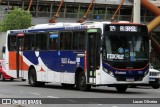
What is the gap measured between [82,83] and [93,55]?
162 cm

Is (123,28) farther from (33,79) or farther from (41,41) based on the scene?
(33,79)

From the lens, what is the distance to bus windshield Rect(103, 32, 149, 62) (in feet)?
78.7

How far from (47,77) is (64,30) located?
122 inches

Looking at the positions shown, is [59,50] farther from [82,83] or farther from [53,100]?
[53,100]

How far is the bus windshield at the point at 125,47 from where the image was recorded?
24.0m

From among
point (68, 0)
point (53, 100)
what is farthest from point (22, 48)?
point (68, 0)

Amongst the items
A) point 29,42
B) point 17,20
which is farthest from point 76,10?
point 29,42

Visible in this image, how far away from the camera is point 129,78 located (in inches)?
945

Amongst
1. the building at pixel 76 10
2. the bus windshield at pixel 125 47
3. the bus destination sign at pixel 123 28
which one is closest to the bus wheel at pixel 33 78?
the bus windshield at pixel 125 47

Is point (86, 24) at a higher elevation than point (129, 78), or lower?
higher

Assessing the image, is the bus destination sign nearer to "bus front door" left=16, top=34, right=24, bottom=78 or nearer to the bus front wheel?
the bus front wheel

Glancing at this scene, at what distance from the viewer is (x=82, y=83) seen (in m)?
25.4

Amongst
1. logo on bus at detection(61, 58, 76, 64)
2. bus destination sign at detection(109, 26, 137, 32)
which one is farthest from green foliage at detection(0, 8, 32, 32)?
bus destination sign at detection(109, 26, 137, 32)

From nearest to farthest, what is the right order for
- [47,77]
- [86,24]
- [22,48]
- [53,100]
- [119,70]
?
[53,100]
[119,70]
[86,24]
[47,77]
[22,48]
